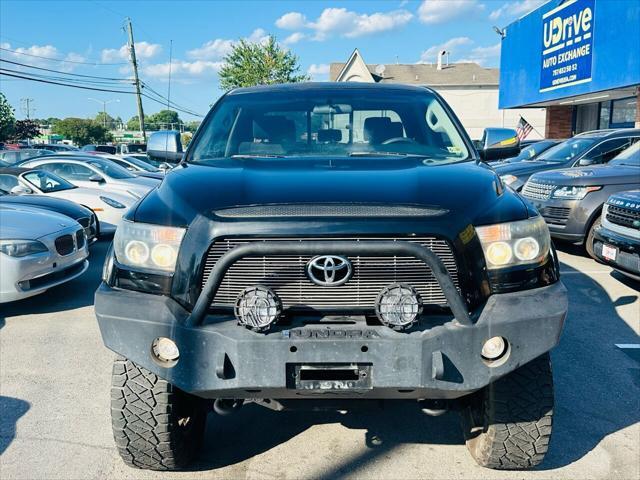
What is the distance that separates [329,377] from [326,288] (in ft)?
1.17

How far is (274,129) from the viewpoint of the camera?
3.50m

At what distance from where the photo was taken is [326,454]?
2982 mm

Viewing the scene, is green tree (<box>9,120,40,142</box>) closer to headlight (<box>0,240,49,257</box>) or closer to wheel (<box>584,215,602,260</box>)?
headlight (<box>0,240,49,257</box>)

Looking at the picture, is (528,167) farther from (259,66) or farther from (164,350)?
(259,66)

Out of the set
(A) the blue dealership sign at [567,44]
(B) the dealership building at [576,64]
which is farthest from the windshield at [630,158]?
(A) the blue dealership sign at [567,44]

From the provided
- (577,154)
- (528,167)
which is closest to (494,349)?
(577,154)

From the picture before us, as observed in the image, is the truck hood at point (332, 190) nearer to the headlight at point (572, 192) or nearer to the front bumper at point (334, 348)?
the front bumper at point (334, 348)

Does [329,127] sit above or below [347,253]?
above

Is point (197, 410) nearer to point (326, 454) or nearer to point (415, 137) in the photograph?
point (326, 454)

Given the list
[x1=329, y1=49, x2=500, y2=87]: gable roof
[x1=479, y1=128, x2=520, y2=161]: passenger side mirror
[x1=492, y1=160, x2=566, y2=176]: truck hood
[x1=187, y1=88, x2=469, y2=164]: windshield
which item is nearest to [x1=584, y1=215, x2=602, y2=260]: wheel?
[x1=492, y1=160, x2=566, y2=176]: truck hood

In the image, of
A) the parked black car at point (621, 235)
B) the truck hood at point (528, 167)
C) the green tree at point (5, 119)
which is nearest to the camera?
the parked black car at point (621, 235)

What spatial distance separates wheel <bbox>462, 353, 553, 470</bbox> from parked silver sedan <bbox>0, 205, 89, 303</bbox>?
4.46 m

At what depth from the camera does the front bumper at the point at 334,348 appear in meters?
2.19

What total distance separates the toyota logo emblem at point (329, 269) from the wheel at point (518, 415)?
0.89 metres
